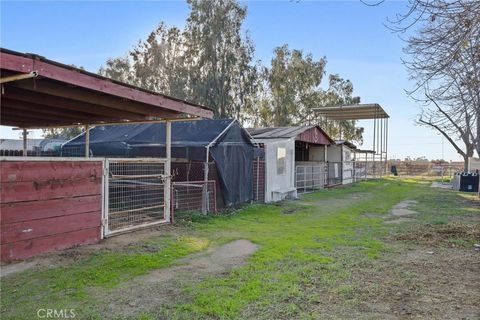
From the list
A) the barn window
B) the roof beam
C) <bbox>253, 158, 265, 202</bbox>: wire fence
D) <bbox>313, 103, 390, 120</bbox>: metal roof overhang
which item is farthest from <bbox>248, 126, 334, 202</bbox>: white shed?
the roof beam

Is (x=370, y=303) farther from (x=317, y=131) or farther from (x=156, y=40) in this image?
(x=156, y=40)

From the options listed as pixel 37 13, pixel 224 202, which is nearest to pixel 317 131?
pixel 224 202

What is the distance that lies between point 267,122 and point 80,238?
29199 mm

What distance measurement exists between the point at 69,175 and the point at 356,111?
902 inches

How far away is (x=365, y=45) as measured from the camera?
849 cm

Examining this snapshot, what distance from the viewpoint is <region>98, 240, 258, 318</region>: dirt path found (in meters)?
3.80

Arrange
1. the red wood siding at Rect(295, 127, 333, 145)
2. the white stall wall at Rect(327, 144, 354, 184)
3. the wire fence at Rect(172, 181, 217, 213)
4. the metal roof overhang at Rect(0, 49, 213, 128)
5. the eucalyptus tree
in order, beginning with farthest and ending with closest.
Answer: the eucalyptus tree → the white stall wall at Rect(327, 144, 354, 184) → the red wood siding at Rect(295, 127, 333, 145) → the wire fence at Rect(172, 181, 217, 213) → the metal roof overhang at Rect(0, 49, 213, 128)

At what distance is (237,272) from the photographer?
4879mm

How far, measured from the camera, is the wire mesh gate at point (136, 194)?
7406 millimetres

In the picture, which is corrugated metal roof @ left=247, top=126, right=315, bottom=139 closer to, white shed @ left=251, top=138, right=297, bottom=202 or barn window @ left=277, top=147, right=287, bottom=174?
white shed @ left=251, top=138, right=297, bottom=202

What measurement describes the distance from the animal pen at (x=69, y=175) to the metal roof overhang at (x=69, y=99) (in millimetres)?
12

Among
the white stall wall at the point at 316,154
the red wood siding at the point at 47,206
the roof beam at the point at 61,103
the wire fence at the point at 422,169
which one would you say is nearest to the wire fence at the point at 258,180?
the roof beam at the point at 61,103

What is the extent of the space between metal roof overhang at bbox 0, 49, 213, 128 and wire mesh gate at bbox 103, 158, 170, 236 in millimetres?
1110

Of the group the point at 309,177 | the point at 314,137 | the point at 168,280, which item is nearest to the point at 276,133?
the point at 314,137
